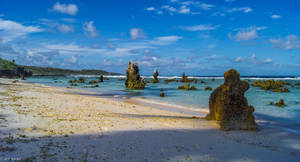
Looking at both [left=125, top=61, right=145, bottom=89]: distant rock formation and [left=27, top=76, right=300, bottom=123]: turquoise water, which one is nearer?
[left=27, top=76, right=300, bottom=123]: turquoise water

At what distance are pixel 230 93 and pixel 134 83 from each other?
3019cm

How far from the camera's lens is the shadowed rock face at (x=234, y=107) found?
30.9ft

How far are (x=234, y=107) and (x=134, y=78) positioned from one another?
31.8 metres

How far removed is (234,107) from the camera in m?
9.64

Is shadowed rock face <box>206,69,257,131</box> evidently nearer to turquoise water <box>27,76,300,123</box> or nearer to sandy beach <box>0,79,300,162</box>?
sandy beach <box>0,79,300,162</box>

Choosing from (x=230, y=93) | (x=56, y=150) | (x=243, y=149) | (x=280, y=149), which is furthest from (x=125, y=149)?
(x=230, y=93)

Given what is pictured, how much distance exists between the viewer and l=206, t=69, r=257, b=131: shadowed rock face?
9.42m

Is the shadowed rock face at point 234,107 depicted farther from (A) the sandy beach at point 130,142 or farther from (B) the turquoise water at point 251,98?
(B) the turquoise water at point 251,98

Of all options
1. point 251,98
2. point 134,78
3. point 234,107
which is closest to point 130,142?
point 234,107

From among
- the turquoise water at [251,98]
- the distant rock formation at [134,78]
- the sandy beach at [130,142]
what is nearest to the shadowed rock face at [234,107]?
the sandy beach at [130,142]

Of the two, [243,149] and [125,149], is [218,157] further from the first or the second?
[125,149]

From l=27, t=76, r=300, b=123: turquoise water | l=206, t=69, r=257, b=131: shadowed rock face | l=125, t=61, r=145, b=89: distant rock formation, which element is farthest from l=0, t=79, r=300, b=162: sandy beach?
l=125, t=61, r=145, b=89: distant rock formation

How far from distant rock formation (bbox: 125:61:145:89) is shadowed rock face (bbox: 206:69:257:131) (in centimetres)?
2917

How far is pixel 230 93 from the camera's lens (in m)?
9.88
